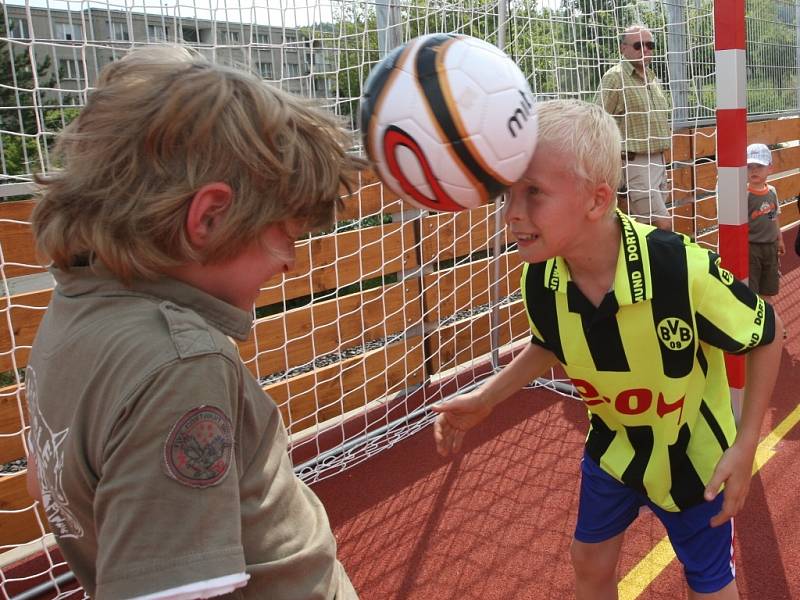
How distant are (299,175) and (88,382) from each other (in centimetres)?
38

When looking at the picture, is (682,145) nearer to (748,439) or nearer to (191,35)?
(191,35)

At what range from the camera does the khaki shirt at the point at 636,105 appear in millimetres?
5363

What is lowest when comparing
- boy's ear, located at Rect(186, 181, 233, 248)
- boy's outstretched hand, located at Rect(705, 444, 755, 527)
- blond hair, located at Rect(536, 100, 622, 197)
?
boy's outstretched hand, located at Rect(705, 444, 755, 527)

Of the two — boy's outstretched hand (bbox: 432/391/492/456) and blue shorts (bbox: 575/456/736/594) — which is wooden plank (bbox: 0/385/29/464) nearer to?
boy's outstretched hand (bbox: 432/391/492/456)

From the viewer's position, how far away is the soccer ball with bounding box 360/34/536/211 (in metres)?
1.58

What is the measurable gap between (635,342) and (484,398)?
0.44 meters

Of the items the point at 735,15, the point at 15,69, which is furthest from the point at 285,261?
the point at 15,69

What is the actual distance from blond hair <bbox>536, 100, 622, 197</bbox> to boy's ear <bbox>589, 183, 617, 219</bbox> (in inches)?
0.6

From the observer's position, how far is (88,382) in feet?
2.97

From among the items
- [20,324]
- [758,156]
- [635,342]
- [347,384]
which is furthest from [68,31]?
[758,156]

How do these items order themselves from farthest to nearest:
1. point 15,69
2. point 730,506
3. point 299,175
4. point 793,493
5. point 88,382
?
point 793,493, point 15,69, point 730,506, point 299,175, point 88,382

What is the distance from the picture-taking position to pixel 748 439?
1.75m

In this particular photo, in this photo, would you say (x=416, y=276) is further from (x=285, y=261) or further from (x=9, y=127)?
(x=285, y=261)

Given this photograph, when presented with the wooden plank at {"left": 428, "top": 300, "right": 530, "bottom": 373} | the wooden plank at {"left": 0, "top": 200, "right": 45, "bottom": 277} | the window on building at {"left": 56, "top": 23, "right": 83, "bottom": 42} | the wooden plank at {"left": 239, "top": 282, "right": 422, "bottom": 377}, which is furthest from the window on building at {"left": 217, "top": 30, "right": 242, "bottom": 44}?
the wooden plank at {"left": 428, "top": 300, "right": 530, "bottom": 373}
